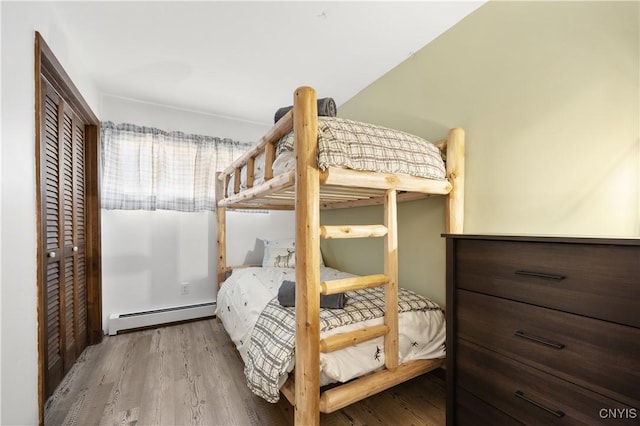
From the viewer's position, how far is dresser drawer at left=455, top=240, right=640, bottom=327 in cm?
78

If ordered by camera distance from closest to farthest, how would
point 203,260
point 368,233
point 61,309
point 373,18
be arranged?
1. point 368,233
2. point 373,18
3. point 61,309
4. point 203,260

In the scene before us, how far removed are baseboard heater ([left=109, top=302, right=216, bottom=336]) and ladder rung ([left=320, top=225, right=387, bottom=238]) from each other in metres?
2.43

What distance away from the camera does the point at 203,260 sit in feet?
10.2

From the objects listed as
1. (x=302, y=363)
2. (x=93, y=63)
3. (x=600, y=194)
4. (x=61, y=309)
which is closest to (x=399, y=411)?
(x=302, y=363)

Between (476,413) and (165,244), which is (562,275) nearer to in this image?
(476,413)

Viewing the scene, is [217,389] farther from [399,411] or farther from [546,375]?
[546,375]

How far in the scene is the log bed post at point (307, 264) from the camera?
115 cm

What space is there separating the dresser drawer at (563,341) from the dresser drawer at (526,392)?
31 millimetres

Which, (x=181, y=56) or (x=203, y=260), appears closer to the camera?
(x=181, y=56)

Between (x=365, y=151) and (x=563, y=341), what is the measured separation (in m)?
1.02

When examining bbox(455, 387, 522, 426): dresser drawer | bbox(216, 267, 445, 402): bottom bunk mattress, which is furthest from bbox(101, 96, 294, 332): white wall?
bbox(455, 387, 522, 426): dresser drawer

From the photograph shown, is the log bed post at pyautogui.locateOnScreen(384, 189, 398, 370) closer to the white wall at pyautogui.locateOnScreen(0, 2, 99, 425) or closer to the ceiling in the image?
the ceiling

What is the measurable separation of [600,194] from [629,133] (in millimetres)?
267

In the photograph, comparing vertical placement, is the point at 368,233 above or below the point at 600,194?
below
